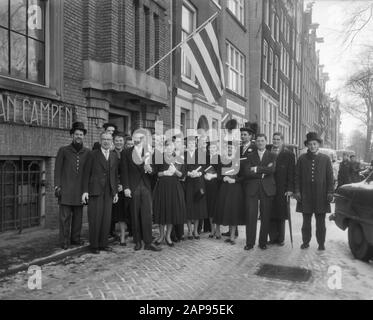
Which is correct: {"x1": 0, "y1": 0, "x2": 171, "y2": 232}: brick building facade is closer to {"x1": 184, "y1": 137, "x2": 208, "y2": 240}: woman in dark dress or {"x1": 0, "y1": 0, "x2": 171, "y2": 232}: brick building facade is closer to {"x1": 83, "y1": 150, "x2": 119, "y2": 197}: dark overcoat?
{"x1": 83, "y1": 150, "x2": 119, "y2": 197}: dark overcoat

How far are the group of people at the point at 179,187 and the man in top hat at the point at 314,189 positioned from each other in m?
0.02

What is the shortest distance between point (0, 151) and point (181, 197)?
3.21m

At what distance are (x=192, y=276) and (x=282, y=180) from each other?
3090 millimetres

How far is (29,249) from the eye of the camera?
6.66 meters

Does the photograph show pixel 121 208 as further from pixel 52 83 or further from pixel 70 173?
pixel 52 83

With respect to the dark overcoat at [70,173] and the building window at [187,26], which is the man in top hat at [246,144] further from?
the building window at [187,26]

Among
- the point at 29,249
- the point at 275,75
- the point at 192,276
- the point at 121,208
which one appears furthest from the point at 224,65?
the point at 192,276

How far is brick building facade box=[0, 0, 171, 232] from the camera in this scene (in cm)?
770

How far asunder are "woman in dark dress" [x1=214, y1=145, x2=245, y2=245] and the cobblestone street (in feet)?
1.58

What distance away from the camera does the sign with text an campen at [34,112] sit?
24.0 feet

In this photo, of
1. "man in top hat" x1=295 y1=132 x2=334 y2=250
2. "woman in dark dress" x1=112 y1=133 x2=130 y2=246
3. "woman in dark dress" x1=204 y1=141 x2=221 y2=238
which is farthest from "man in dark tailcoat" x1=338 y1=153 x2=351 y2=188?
"woman in dark dress" x1=112 y1=133 x2=130 y2=246
